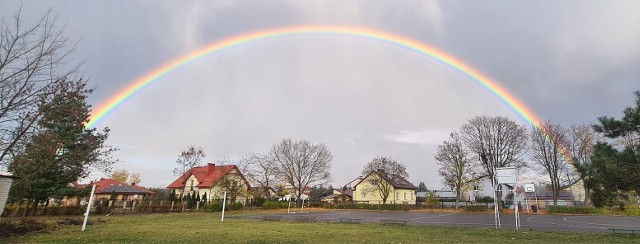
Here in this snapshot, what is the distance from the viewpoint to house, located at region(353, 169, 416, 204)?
6962cm

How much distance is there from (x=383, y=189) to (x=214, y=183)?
32.7 metres

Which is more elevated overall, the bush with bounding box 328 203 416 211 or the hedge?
the bush with bounding box 328 203 416 211

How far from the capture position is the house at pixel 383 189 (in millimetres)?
69625

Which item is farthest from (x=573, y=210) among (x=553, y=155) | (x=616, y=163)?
(x=616, y=163)

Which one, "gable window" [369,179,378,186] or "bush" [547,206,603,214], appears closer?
"bush" [547,206,603,214]

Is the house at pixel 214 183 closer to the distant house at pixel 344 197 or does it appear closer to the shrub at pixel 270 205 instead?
the shrub at pixel 270 205

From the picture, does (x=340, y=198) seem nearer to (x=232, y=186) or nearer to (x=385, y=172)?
(x=385, y=172)

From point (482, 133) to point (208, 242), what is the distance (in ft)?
162

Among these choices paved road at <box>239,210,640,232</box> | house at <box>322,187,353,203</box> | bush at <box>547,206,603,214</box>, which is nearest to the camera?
paved road at <box>239,210,640,232</box>

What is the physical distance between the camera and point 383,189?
225 feet

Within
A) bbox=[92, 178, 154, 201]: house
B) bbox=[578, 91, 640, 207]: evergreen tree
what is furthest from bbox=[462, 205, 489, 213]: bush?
bbox=[92, 178, 154, 201]: house

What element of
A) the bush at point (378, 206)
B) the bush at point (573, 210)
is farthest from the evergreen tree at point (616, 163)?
the bush at point (378, 206)

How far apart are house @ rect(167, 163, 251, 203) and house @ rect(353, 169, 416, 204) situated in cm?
2586

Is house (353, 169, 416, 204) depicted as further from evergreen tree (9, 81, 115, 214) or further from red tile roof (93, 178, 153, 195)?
evergreen tree (9, 81, 115, 214)
